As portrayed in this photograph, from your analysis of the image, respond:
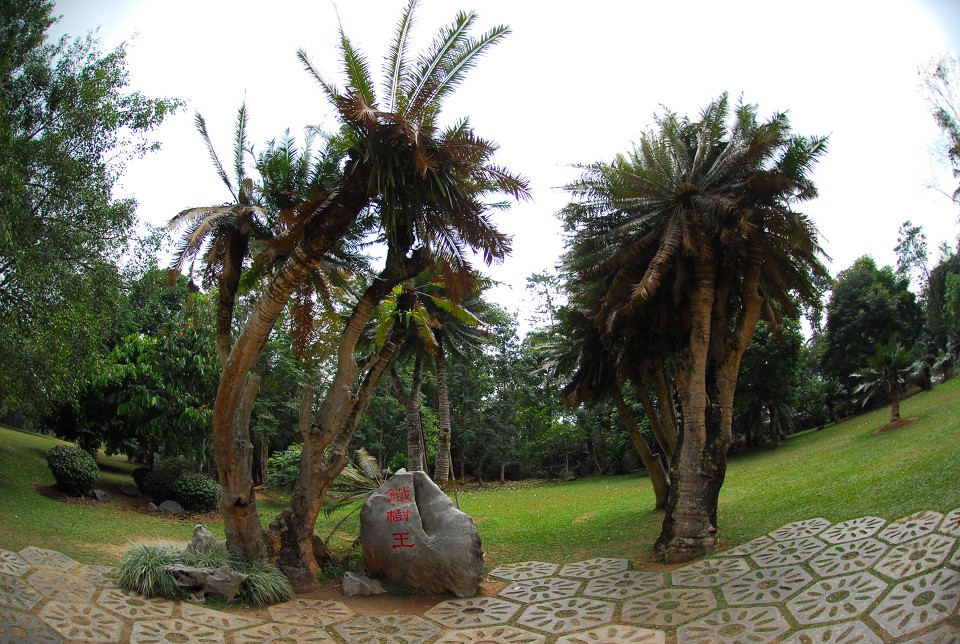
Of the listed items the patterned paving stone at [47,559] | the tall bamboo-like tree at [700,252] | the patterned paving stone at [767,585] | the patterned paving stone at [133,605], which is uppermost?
the tall bamboo-like tree at [700,252]

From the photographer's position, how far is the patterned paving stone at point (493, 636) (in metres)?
8.16

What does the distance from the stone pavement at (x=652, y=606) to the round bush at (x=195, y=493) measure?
8.68m

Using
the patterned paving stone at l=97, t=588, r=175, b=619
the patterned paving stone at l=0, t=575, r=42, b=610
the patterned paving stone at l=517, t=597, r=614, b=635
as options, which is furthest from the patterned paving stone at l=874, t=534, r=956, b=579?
the patterned paving stone at l=0, t=575, r=42, b=610

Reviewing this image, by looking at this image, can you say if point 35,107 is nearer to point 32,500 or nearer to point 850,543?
point 32,500

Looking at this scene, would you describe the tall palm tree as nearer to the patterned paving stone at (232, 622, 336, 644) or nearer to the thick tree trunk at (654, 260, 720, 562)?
the patterned paving stone at (232, 622, 336, 644)

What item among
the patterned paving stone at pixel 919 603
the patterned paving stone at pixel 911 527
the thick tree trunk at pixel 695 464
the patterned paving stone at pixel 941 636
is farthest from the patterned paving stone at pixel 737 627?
the thick tree trunk at pixel 695 464

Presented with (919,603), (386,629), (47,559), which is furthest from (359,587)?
(919,603)

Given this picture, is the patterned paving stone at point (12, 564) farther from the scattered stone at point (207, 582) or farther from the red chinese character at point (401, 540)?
the red chinese character at point (401, 540)

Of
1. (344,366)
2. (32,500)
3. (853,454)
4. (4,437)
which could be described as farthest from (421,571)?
(4,437)

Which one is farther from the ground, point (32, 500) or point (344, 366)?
point (344, 366)

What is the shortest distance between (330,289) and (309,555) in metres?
5.81

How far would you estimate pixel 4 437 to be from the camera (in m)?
21.2

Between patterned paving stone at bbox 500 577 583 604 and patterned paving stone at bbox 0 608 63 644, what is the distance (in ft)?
21.7

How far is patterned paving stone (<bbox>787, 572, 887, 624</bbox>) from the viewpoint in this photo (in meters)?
7.16
